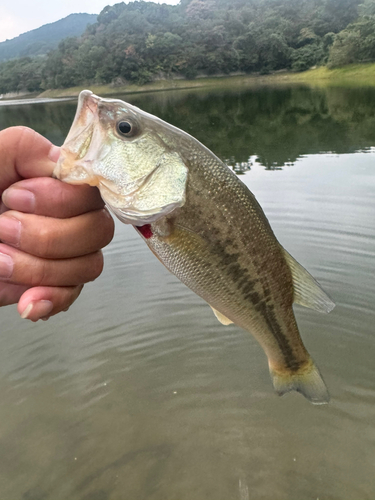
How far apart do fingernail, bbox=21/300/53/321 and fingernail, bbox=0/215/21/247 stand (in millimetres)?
313

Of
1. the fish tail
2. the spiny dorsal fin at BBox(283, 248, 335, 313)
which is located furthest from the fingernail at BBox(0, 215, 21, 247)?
the fish tail

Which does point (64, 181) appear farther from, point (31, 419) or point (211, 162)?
point (31, 419)

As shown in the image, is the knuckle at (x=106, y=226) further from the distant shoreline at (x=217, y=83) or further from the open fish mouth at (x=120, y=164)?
the distant shoreline at (x=217, y=83)

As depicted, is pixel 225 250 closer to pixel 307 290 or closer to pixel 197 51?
pixel 307 290

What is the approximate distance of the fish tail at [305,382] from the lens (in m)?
2.59

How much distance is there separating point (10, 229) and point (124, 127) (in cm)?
73

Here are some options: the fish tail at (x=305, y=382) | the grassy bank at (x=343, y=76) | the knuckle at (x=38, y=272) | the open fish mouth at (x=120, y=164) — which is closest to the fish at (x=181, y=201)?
the open fish mouth at (x=120, y=164)

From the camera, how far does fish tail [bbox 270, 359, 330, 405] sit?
8.49 ft

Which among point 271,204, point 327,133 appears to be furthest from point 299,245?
point 327,133

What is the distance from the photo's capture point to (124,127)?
1901 millimetres

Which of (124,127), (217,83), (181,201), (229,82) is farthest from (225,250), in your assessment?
(217,83)

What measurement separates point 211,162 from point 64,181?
2.36ft

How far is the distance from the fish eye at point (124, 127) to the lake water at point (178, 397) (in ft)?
10.5

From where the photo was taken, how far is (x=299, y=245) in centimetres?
752
